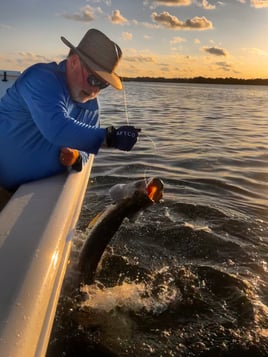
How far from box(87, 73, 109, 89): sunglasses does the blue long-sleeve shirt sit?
0.70ft

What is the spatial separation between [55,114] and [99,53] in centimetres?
68

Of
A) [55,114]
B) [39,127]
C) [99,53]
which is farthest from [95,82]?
[39,127]

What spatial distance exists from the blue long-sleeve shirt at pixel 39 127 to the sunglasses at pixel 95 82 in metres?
0.21

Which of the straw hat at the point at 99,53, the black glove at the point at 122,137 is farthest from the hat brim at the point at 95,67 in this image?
the black glove at the point at 122,137

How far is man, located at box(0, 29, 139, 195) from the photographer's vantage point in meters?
3.56

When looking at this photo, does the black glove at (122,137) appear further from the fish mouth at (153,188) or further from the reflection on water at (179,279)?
the reflection on water at (179,279)

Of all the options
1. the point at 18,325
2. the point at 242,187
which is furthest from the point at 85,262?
the point at 242,187

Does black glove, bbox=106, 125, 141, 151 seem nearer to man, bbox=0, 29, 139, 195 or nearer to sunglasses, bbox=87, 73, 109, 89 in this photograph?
man, bbox=0, 29, 139, 195

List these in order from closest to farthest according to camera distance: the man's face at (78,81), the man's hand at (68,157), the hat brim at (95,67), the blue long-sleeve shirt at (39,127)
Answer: the blue long-sleeve shirt at (39,127), the hat brim at (95,67), the man's face at (78,81), the man's hand at (68,157)

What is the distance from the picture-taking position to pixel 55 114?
→ 351cm

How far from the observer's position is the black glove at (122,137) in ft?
11.8

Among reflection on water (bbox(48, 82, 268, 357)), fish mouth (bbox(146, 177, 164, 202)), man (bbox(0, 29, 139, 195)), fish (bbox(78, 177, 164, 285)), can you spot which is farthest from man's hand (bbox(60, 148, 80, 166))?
fish mouth (bbox(146, 177, 164, 202))

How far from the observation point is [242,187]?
796 cm

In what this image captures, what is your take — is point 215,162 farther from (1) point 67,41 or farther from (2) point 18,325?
(2) point 18,325
